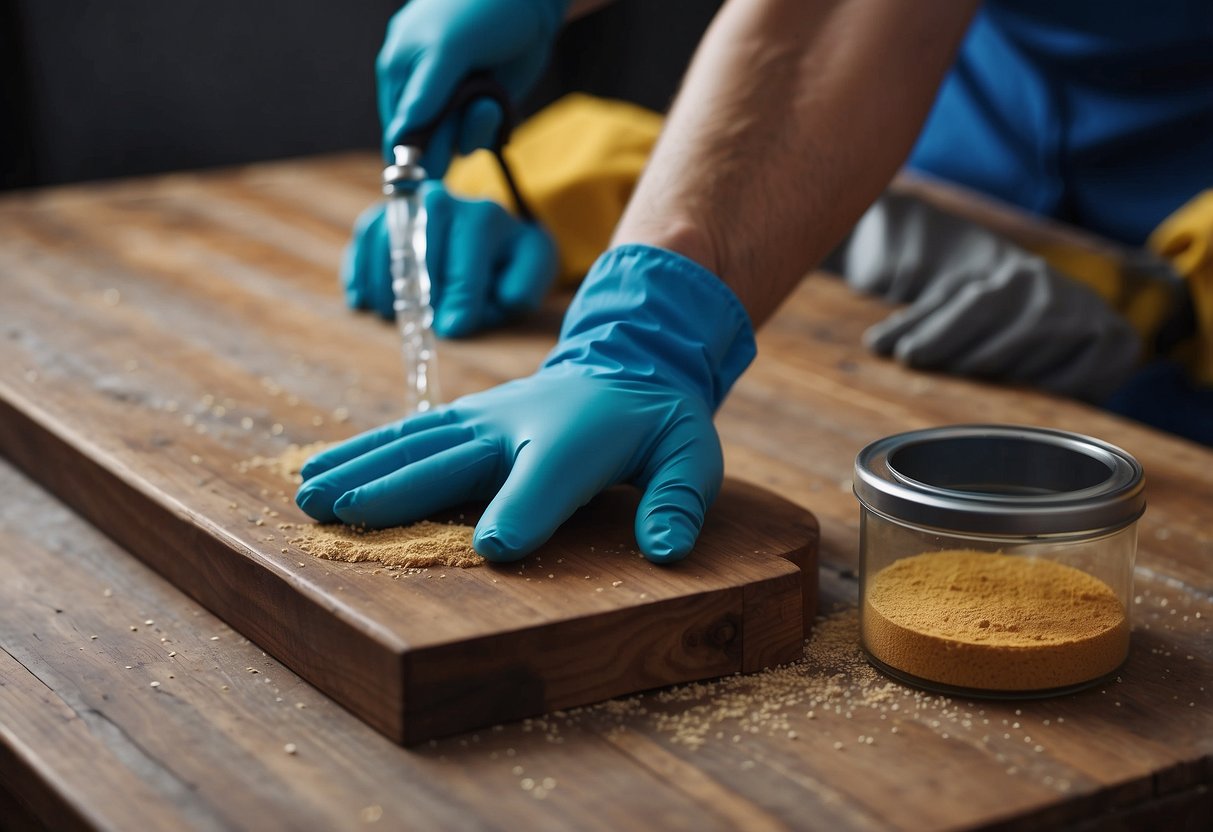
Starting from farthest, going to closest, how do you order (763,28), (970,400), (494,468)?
(970,400)
(763,28)
(494,468)

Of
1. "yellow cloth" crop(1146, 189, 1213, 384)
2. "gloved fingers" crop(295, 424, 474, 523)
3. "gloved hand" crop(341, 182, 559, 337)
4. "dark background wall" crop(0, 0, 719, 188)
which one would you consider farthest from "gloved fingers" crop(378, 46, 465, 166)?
"dark background wall" crop(0, 0, 719, 188)

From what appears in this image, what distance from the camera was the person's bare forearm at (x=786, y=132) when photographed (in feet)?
3.54

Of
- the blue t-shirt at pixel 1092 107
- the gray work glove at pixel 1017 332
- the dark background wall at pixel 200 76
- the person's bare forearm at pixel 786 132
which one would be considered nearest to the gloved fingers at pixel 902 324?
the gray work glove at pixel 1017 332

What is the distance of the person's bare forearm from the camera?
108 cm

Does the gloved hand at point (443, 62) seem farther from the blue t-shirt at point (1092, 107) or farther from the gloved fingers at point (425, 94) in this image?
the blue t-shirt at point (1092, 107)

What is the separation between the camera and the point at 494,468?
913 millimetres

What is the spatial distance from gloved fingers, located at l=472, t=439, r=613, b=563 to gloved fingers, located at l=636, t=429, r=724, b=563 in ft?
0.13

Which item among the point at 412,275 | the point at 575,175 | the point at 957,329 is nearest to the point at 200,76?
the point at 575,175

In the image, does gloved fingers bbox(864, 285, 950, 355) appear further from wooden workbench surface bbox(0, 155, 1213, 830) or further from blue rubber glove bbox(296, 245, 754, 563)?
blue rubber glove bbox(296, 245, 754, 563)

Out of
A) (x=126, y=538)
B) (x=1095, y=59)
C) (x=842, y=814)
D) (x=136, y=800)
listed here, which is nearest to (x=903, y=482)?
(x=842, y=814)

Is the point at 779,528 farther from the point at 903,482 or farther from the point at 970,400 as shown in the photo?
the point at 970,400

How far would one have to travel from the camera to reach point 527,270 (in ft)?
4.88

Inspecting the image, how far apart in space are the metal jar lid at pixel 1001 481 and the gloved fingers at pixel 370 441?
290 millimetres

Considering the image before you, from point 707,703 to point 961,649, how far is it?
0.15 metres
